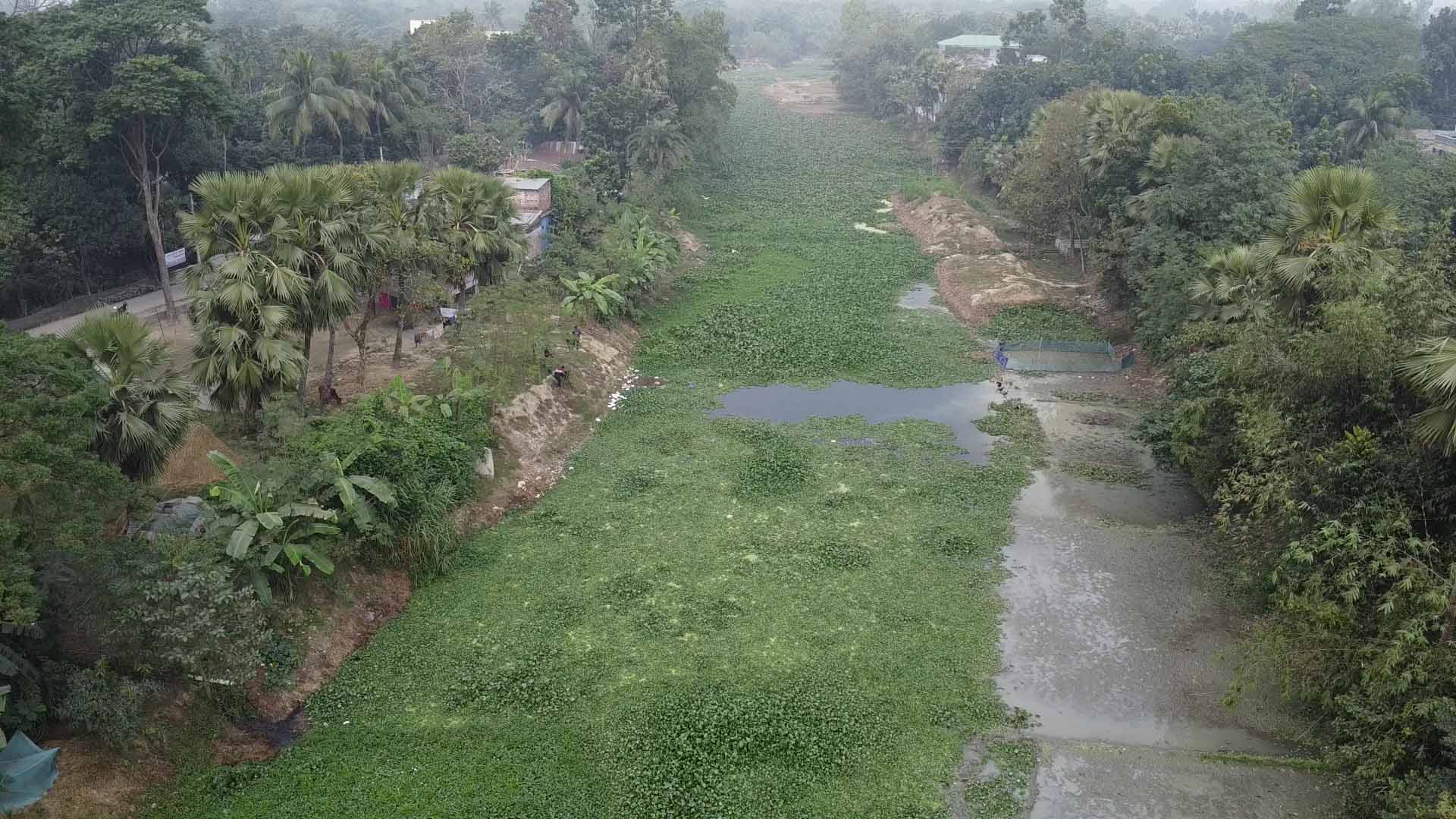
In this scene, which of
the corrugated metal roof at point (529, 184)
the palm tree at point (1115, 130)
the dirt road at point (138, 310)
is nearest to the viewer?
the dirt road at point (138, 310)

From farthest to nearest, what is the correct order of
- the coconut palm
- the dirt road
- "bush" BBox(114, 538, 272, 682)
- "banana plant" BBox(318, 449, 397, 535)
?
the coconut palm
the dirt road
"banana plant" BBox(318, 449, 397, 535)
"bush" BBox(114, 538, 272, 682)

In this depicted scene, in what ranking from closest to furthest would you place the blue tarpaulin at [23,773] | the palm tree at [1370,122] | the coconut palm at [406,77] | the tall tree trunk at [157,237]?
1. the blue tarpaulin at [23,773]
2. the tall tree trunk at [157,237]
3. the palm tree at [1370,122]
4. the coconut palm at [406,77]

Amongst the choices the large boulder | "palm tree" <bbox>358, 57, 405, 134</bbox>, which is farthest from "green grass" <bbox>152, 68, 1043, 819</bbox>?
"palm tree" <bbox>358, 57, 405, 134</bbox>

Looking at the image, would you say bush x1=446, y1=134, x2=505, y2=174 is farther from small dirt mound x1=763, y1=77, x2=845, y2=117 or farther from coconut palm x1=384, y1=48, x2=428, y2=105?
small dirt mound x1=763, y1=77, x2=845, y2=117

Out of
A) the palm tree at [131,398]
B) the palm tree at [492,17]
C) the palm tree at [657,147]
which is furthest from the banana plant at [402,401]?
the palm tree at [492,17]

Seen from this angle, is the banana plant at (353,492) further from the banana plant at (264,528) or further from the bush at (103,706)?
the bush at (103,706)

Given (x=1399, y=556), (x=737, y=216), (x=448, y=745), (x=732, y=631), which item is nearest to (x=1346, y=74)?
(x=737, y=216)

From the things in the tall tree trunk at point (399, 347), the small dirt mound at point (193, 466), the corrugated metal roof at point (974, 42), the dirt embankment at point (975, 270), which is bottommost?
the dirt embankment at point (975, 270)
